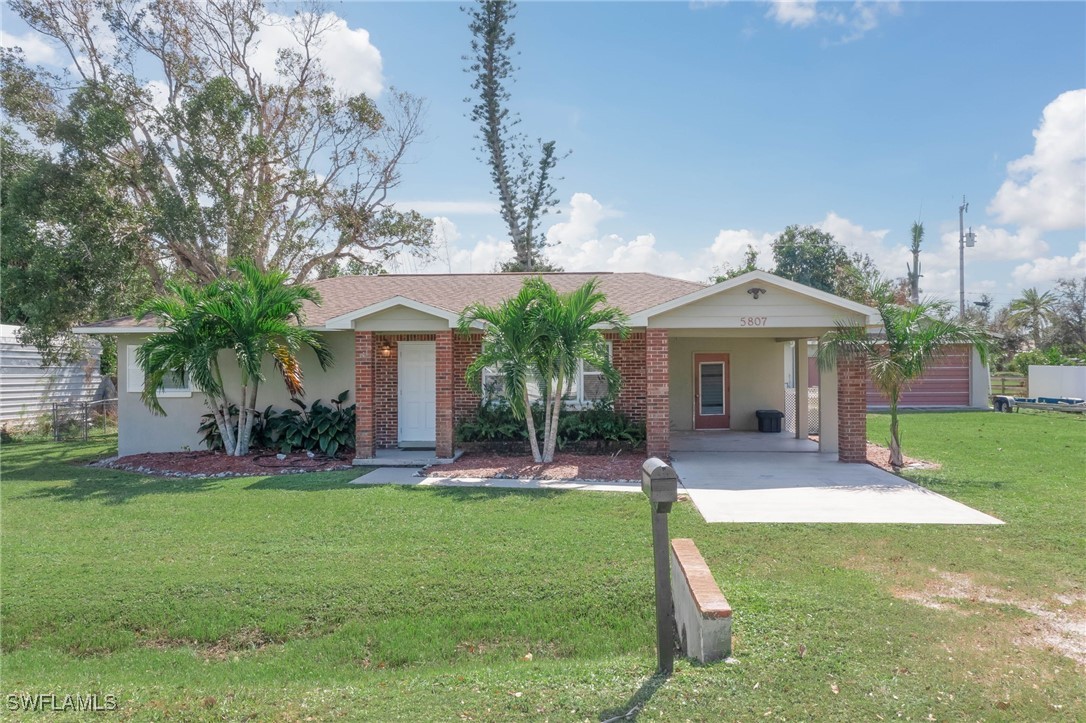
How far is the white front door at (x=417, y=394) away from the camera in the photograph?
43.3 ft

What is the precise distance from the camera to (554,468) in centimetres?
1087

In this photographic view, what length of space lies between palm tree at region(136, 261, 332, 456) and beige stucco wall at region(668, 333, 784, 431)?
9.19m

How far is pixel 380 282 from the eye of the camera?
16.7 m

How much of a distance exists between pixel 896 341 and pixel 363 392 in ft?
30.3

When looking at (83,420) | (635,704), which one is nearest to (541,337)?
(635,704)

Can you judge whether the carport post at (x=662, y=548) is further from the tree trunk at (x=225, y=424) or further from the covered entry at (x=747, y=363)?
the tree trunk at (x=225, y=424)

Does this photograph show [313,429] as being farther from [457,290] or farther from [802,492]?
[802,492]

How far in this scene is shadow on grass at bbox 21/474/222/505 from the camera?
29.8 feet

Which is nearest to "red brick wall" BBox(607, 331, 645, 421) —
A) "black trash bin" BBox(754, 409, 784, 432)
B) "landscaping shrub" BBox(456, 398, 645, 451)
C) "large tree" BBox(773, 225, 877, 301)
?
"landscaping shrub" BBox(456, 398, 645, 451)

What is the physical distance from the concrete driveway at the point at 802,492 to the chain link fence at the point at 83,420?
16.1m

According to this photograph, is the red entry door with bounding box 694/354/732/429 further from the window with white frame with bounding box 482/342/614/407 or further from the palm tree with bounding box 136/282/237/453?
the palm tree with bounding box 136/282/237/453

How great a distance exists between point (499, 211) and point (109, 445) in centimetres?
1784

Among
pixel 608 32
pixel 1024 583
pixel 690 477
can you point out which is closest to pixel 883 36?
pixel 608 32

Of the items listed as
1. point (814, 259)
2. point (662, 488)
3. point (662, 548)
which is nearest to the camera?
point (662, 488)
